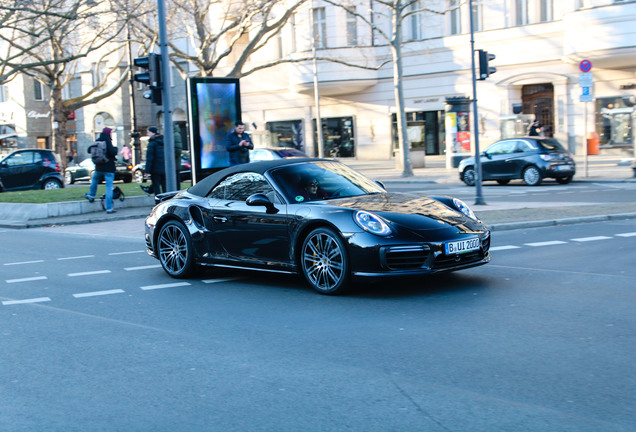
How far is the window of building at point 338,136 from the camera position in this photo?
142 feet

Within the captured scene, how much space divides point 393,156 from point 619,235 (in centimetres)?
3044

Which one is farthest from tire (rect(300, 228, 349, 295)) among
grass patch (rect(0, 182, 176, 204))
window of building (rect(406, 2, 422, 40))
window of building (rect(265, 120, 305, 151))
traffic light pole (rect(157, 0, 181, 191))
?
window of building (rect(265, 120, 305, 151))

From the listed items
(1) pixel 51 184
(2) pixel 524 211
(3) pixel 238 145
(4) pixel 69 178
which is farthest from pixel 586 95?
(4) pixel 69 178

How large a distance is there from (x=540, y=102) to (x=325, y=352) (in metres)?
32.0

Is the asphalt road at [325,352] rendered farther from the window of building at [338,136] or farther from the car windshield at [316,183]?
the window of building at [338,136]

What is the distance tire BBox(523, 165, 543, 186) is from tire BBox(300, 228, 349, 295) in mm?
16325

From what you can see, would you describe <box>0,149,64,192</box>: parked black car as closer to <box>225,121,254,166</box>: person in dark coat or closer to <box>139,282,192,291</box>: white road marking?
<box>225,121,254,166</box>: person in dark coat

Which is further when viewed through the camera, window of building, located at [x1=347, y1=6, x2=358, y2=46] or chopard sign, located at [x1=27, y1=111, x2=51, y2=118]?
chopard sign, located at [x1=27, y1=111, x2=51, y2=118]

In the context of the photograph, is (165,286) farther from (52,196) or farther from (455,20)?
(455,20)

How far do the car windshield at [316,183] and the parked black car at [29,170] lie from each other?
2000 cm

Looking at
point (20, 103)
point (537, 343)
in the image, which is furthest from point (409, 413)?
point (20, 103)

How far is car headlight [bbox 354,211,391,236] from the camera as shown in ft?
24.6

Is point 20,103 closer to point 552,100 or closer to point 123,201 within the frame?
point 552,100

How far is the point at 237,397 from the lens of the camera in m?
4.77
